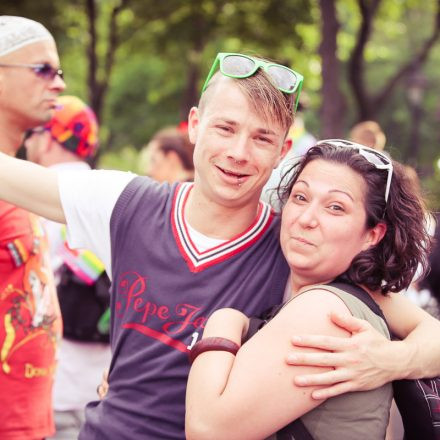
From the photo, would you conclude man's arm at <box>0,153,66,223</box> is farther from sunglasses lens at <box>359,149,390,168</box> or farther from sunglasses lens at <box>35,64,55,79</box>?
sunglasses lens at <box>35,64,55,79</box>

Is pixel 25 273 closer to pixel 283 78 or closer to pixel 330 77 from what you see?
pixel 283 78

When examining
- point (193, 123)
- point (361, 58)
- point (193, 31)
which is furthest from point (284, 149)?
point (193, 31)

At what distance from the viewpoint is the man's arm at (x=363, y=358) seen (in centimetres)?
194

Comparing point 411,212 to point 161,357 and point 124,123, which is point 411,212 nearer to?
point 161,357

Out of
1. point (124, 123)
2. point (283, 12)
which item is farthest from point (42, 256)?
point (124, 123)

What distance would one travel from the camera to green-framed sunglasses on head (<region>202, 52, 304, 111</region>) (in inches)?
96.4

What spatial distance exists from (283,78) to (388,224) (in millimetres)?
621

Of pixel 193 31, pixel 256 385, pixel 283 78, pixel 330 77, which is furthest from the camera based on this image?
pixel 193 31

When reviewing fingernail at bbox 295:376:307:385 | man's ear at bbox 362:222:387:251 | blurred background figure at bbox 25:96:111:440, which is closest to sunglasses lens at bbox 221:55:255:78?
man's ear at bbox 362:222:387:251

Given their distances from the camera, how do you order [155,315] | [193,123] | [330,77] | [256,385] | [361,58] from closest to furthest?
[256,385], [155,315], [193,123], [330,77], [361,58]

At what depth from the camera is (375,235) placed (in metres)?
2.28

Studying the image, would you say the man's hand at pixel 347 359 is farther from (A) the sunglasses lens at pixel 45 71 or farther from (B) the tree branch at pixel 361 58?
(B) the tree branch at pixel 361 58

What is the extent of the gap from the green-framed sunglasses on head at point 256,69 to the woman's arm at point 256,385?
2.76ft

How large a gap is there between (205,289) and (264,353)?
47cm
